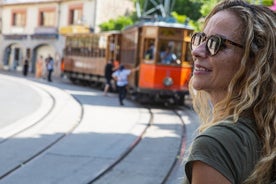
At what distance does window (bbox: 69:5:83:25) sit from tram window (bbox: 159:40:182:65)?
25.0 meters

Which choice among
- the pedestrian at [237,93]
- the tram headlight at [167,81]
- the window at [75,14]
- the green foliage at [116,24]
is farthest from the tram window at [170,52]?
the window at [75,14]

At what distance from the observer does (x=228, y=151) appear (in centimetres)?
154

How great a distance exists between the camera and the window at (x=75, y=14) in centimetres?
4326

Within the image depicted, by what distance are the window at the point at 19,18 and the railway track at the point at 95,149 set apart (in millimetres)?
36431

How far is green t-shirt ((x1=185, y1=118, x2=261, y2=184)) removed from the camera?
5.01ft

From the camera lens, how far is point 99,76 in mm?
27672

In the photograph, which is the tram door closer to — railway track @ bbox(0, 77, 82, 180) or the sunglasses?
railway track @ bbox(0, 77, 82, 180)

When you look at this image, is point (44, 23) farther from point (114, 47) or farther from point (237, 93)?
point (237, 93)

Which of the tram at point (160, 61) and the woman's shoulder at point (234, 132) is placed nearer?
the woman's shoulder at point (234, 132)

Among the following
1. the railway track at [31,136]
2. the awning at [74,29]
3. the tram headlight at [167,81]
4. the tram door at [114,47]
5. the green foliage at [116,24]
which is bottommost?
the railway track at [31,136]

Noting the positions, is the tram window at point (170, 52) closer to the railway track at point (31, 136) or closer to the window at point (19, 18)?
the railway track at point (31, 136)

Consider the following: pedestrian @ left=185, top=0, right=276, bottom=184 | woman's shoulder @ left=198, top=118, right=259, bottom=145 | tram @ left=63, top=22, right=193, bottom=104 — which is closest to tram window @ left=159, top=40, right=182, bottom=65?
tram @ left=63, top=22, right=193, bottom=104

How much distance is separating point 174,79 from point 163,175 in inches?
438

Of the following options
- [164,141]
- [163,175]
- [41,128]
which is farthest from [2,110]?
[163,175]
